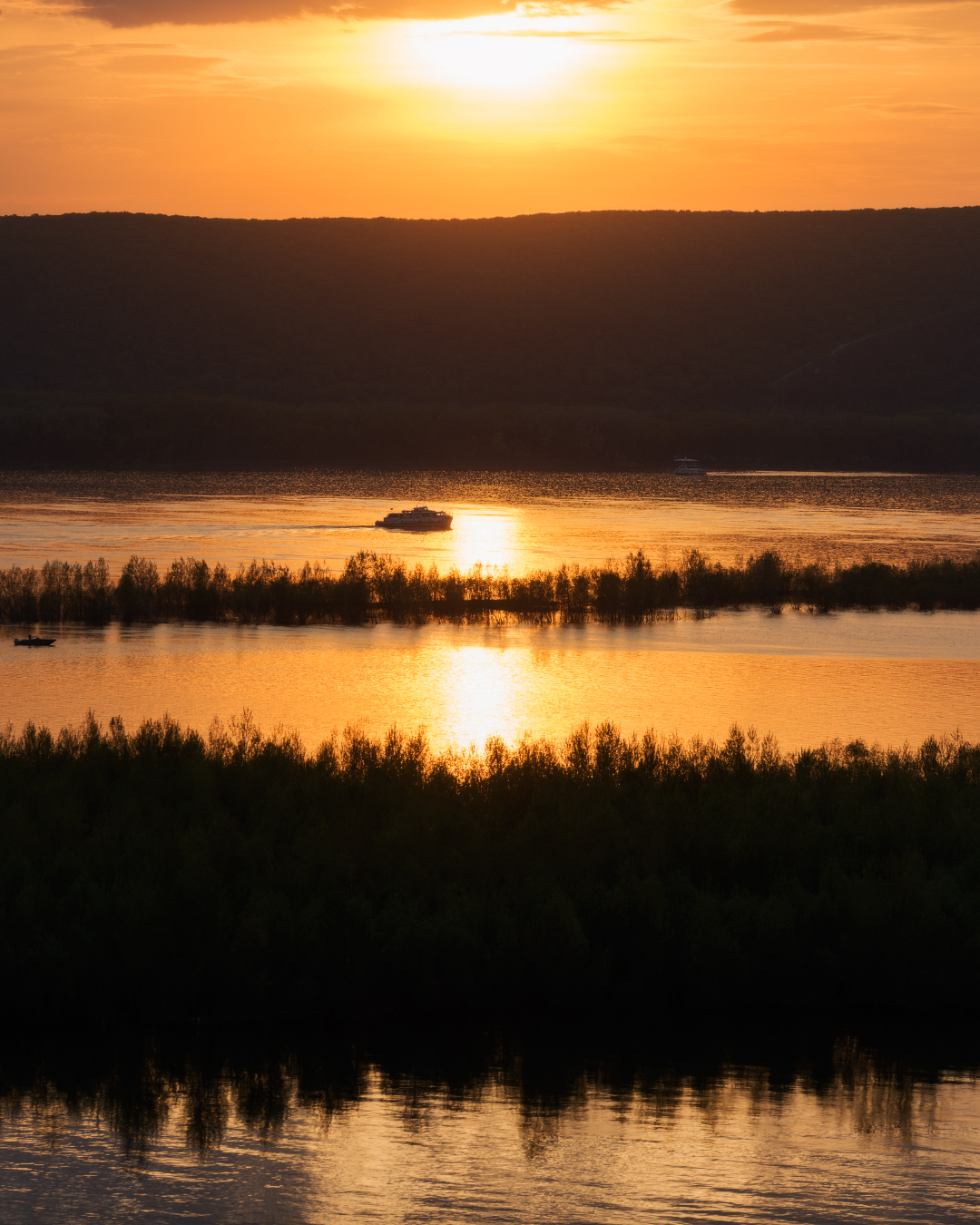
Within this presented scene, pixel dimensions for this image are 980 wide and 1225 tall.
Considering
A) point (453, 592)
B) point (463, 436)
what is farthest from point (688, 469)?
point (453, 592)

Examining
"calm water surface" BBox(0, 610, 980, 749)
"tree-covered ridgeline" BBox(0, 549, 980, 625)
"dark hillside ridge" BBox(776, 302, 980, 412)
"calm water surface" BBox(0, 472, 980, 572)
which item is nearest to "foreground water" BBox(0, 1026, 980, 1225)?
"calm water surface" BBox(0, 610, 980, 749)

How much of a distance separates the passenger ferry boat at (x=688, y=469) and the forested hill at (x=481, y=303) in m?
34.9

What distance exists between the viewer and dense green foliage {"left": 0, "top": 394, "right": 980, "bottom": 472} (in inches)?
4513

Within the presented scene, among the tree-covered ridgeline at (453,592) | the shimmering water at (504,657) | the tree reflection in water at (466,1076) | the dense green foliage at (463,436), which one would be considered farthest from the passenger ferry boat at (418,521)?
the tree reflection in water at (466,1076)

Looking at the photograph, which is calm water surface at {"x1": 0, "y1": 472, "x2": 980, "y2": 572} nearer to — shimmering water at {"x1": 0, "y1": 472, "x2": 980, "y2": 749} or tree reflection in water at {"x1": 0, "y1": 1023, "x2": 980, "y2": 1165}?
shimmering water at {"x1": 0, "y1": 472, "x2": 980, "y2": 749}

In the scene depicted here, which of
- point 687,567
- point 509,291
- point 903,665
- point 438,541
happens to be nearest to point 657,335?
point 509,291

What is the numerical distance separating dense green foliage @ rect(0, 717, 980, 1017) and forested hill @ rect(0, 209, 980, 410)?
126374 mm

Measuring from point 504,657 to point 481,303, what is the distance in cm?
14105

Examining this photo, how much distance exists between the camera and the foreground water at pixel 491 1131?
1291cm

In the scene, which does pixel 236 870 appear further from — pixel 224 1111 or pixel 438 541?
pixel 438 541

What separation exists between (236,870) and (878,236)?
17826 cm

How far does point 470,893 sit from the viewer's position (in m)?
17.5

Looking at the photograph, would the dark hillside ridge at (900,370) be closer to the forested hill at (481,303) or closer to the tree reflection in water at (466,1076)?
the forested hill at (481,303)

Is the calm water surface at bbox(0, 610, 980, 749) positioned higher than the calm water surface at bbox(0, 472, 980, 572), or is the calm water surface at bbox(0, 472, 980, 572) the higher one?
the calm water surface at bbox(0, 472, 980, 572)
